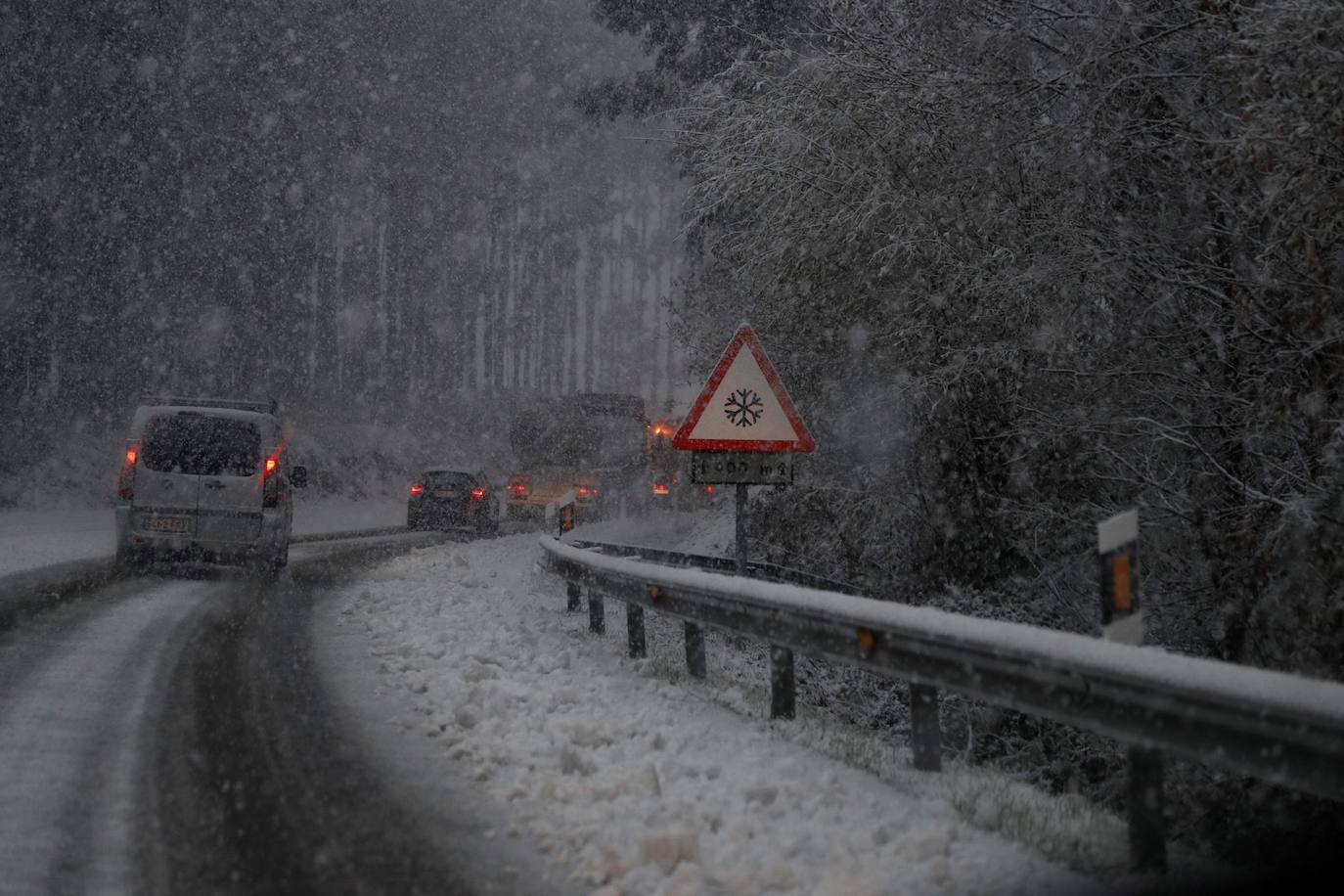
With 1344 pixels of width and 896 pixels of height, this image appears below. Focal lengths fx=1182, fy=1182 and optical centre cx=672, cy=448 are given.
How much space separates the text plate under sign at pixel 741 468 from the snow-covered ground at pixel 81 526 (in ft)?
32.1

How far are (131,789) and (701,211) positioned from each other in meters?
9.59

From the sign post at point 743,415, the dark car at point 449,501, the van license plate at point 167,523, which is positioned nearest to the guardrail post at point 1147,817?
the sign post at point 743,415

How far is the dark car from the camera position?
1198 inches

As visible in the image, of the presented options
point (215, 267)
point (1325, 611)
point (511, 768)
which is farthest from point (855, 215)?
point (215, 267)

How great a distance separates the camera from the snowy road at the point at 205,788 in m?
3.96

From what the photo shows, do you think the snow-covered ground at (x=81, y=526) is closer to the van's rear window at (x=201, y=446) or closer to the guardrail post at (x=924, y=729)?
the van's rear window at (x=201, y=446)

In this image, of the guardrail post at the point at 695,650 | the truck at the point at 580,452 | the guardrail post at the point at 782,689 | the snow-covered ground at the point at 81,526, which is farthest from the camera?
the truck at the point at 580,452

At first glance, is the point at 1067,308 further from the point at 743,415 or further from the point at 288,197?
the point at 288,197

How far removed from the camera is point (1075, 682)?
→ 4082 millimetres

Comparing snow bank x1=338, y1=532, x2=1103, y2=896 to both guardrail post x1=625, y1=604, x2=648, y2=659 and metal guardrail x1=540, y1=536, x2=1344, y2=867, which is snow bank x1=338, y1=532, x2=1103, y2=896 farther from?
metal guardrail x1=540, y1=536, x2=1344, y2=867

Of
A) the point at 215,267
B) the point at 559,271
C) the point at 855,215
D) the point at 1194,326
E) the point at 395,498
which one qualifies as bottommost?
the point at 395,498

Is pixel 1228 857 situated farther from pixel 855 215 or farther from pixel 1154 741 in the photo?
pixel 855 215

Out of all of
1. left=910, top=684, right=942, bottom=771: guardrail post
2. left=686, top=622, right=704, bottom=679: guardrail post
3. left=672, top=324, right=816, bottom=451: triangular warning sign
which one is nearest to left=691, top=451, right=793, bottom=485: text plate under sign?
left=672, top=324, right=816, bottom=451: triangular warning sign

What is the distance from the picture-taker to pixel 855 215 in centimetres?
1109
